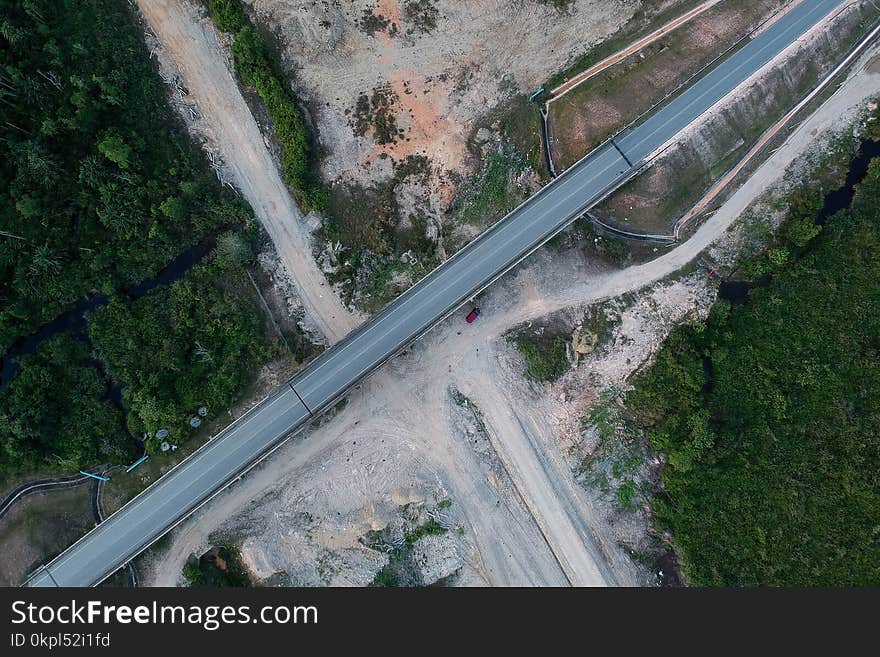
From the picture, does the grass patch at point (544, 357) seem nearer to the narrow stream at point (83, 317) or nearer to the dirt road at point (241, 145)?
the dirt road at point (241, 145)

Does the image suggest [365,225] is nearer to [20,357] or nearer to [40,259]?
[40,259]

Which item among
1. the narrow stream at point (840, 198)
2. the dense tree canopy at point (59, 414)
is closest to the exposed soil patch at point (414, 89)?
the narrow stream at point (840, 198)

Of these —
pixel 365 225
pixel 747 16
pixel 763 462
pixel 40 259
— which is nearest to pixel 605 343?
pixel 763 462

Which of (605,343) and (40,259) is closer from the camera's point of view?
(40,259)

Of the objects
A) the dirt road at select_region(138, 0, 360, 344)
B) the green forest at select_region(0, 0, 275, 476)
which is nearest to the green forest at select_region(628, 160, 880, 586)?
the dirt road at select_region(138, 0, 360, 344)

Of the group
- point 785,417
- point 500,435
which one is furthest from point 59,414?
point 785,417

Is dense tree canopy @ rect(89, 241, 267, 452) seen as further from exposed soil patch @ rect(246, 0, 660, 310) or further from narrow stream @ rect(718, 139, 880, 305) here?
narrow stream @ rect(718, 139, 880, 305)
